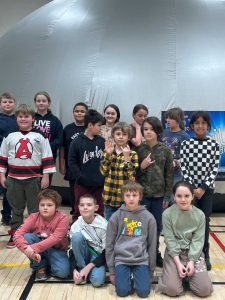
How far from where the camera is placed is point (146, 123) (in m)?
3.84

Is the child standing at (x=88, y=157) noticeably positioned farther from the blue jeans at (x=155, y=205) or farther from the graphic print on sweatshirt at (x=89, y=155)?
the blue jeans at (x=155, y=205)

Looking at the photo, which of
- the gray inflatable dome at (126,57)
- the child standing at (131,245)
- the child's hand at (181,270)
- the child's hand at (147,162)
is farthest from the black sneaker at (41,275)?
the gray inflatable dome at (126,57)

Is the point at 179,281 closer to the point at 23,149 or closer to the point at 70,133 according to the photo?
the point at 23,149

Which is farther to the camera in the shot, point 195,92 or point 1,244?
point 195,92

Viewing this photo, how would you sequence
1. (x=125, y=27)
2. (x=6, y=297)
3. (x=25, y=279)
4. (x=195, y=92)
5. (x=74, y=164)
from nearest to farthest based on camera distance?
(x=6, y=297) < (x=25, y=279) < (x=74, y=164) < (x=195, y=92) < (x=125, y=27)

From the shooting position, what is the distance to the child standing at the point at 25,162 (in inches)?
168

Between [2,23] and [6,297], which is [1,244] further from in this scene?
[2,23]

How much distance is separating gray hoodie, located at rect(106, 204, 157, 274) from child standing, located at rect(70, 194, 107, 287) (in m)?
0.15

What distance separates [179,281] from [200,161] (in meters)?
1.09

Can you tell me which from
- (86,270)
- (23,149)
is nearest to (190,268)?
(86,270)

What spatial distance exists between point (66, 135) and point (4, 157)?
3.75 feet

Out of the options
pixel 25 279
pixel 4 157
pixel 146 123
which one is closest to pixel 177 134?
pixel 146 123

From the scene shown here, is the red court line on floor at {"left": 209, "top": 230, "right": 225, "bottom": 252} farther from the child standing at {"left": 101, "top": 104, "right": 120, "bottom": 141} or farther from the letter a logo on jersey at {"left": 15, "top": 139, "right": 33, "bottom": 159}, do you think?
the letter a logo on jersey at {"left": 15, "top": 139, "right": 33, "bottom": 159}

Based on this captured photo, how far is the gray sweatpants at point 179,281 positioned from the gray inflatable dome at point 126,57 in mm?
2670
